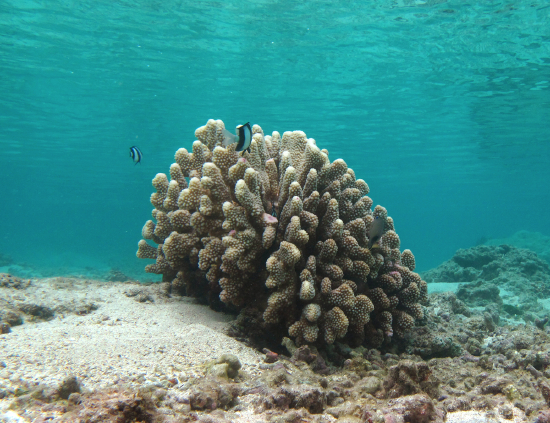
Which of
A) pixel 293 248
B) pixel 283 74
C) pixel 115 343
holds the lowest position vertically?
pixel 115 343

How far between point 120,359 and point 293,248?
1.97m

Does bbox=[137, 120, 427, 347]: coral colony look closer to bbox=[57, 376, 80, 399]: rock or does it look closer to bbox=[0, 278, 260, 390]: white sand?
bbox=[0, 278, 260, 390]: white sand

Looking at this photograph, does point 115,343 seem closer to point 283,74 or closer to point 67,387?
point 67,387

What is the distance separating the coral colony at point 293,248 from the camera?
3.77 metres

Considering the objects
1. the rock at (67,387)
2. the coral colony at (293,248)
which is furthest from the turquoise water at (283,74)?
the rock at (67,387)

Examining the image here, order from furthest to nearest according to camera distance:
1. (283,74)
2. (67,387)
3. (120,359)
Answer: (283,74)
(120,359)
(67,387)

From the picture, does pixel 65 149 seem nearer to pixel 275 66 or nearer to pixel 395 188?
pixel 275 66

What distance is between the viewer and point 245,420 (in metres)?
2.35

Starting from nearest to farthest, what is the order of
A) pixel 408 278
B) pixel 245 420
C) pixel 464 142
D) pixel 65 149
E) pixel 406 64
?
pixel 245 420, pixel 408 278, pixel 406 64, pixel 464 142, pixel 65 149

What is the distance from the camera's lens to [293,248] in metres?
3.56

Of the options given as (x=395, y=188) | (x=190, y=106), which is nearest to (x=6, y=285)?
(x=190, y=106)

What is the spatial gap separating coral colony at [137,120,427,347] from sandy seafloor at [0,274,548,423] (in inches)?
21.2

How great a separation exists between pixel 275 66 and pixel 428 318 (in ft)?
55.2

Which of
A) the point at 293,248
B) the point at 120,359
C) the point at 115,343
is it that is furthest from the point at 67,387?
the point at 293,248
